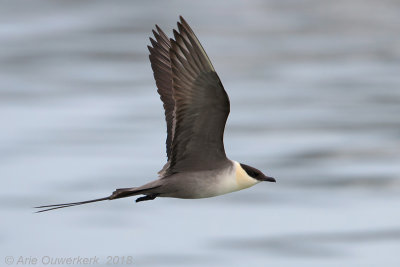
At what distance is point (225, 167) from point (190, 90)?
3.57ft

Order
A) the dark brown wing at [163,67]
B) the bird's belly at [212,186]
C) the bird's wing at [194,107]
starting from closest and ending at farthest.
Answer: the bird's wing at [194,107]
the bird's belly at [212,186]
the dark brown wing at [163,67]

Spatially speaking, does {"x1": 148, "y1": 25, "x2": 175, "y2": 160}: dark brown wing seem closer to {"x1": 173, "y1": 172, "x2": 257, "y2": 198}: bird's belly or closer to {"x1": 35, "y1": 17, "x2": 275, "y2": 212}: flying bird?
{"x1": 35, "y1": 17, "x2": 275, "y2": 212}: flying bird

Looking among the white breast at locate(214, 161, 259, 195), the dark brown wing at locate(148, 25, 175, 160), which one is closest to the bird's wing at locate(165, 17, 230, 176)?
the white breast at locate(214, 161, 259, 195)

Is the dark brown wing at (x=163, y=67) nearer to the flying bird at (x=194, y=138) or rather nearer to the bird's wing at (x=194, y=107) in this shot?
the flying bird at (x=194, y=138)

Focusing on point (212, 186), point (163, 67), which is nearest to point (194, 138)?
point (212, 186)

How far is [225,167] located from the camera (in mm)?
10523

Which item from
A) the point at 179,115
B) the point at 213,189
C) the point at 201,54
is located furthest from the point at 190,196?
the point at 201,54

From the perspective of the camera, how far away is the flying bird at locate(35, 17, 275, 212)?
31.8ft

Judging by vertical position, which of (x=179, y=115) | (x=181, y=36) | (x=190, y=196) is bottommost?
(x=190, y=196)

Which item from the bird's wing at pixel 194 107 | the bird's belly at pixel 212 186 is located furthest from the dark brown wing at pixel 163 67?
the bird's belly at pixel 212 186

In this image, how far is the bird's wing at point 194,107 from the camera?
9625mm

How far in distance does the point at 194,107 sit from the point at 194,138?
44 cm

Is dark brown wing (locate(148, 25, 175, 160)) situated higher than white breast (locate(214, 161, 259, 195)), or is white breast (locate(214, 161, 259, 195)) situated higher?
dark brown wing (locate(148, 25, 175, 160))

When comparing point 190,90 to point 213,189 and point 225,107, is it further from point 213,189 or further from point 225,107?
point 213,189
